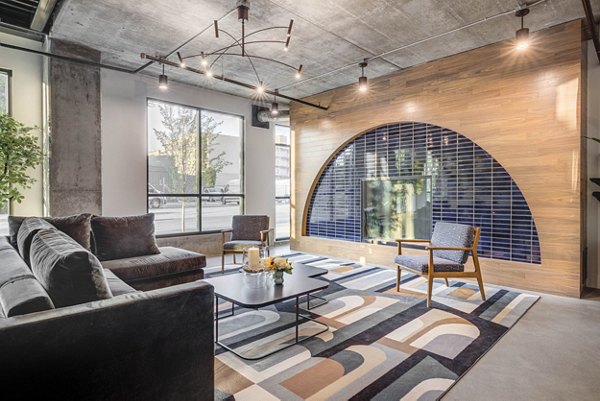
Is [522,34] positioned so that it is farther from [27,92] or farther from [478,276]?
[27,92]

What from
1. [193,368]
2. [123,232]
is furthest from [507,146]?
[123,232]

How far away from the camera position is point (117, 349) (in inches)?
56.7

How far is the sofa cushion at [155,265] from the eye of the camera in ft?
11.2

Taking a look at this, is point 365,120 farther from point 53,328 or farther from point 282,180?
point 53,328

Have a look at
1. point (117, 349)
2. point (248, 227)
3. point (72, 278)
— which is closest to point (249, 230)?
point (248, 227)

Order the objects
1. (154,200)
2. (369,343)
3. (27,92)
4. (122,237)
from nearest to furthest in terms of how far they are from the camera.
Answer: (369,343) < (122,237) < (27,92) < (154,200)

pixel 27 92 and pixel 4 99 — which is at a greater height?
pixel 27 92

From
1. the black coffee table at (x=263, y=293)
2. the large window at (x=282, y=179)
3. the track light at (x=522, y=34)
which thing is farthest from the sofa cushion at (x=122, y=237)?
the track light at (x=522, y=34)

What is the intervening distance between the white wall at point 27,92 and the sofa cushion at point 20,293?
356cm

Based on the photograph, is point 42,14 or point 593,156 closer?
point 42,14

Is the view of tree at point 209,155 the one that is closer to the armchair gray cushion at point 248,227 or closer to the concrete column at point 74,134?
the armchair gray cushion at point 248,227

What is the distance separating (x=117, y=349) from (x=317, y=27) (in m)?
3.79

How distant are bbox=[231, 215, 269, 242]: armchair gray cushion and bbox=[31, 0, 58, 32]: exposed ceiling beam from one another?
3525mm

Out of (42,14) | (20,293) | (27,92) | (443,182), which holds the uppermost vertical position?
(42,14)
